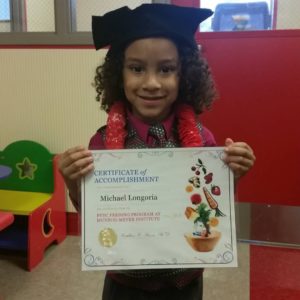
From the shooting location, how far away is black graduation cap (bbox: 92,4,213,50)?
882mm

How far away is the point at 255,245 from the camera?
234 centimetres

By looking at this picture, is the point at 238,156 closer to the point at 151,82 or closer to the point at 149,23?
the point at 151,82

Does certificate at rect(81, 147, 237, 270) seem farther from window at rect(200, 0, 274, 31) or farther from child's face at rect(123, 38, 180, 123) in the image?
window at rect(200, 0, 274, 31)

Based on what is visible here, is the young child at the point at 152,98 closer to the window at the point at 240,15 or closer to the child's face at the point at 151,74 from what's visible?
the child's face at the point at 151,74

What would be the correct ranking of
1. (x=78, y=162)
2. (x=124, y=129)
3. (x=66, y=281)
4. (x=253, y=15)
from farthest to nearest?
1. (x=253, y=15)
2. (x=66, y=281)
3. (x=124, y=129)
4. (x=78, y=162)

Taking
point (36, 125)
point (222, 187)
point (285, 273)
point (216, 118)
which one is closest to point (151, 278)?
point (222, 187)

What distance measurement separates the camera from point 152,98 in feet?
2.96

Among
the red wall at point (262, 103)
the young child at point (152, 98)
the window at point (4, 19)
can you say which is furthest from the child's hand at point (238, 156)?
the window at point (4, 19)

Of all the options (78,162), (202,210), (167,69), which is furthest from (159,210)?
(167,69)

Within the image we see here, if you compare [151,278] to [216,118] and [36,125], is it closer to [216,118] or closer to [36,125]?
[216,118]

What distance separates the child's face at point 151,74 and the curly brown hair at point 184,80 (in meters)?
0.04

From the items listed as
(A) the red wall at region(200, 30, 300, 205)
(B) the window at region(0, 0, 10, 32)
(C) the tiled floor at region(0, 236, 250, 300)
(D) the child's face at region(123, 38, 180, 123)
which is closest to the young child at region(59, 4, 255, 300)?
(D) the child's face at region(123, 38, 180, 123)

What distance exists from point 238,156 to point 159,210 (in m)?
0.20

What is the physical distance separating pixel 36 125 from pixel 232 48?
4.00 ft
